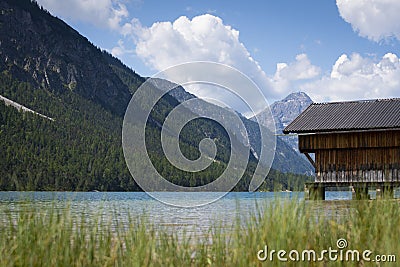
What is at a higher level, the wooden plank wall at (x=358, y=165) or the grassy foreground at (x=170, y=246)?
the wooden plank wall at (x=358, y=165)

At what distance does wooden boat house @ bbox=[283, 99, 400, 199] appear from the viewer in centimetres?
2811

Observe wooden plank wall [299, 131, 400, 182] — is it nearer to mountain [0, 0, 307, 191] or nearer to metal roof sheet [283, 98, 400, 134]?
metal roof sheet [283, 98, 400, 134]

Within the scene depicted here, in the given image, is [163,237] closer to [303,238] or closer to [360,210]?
[303,238]

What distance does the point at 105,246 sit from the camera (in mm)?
5855

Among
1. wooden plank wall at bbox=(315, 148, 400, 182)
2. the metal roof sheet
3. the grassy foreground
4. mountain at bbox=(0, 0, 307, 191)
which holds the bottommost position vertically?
the grassy foreground

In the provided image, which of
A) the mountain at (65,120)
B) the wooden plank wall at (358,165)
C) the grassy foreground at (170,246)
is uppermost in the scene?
the mountain at (65,120)

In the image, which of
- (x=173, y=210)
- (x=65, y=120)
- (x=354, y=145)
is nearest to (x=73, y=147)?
(x=65, y=120)

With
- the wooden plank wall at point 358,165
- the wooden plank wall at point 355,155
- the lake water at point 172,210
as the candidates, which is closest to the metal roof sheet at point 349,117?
the wooden plank wall at point 355,155

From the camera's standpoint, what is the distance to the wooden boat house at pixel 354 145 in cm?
2811

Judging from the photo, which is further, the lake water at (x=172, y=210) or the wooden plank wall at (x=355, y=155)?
the wooden plank wall at (x=355, y=155)

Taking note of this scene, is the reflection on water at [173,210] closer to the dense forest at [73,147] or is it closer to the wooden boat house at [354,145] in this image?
the wooden boat house at [354,145]

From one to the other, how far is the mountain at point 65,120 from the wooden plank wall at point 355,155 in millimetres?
68555

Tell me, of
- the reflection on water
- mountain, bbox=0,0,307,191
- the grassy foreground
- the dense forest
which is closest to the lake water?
the reflection on water

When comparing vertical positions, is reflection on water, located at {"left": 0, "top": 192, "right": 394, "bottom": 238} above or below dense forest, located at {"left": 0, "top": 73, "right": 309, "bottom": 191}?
below
